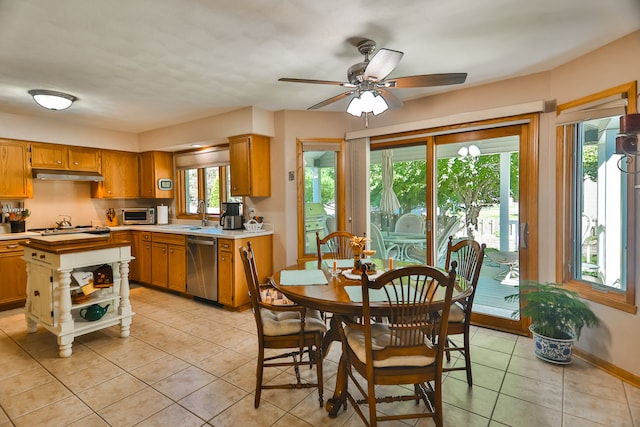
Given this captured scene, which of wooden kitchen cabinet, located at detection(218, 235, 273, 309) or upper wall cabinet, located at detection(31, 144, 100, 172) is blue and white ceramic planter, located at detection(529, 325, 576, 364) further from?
upper wall cabinet, located at detection(31, 144, 100, 172)

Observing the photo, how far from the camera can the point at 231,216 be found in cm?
445

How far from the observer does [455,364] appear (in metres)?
2.66

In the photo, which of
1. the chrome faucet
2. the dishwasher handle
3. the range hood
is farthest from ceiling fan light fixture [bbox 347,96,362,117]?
the range hood

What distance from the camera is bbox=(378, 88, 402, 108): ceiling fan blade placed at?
2.48m

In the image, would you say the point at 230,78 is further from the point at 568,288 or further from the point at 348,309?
the point at 568,288

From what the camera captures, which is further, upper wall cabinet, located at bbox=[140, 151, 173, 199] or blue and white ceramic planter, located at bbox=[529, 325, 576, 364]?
upper wall cabinet, located at bbox=[140, 151, 173, 199]

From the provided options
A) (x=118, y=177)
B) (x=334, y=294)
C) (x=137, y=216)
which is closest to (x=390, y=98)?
(x=334, y=294)

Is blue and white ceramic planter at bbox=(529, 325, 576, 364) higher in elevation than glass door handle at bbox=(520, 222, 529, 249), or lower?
lower

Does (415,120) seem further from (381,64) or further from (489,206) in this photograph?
(381,64)

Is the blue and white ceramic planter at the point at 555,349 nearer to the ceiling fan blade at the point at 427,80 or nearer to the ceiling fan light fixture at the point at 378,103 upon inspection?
the ceiling fan blade at the point at 427,80

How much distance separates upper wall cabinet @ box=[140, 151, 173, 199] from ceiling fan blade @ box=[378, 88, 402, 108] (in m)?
4.18

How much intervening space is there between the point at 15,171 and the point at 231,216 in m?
2.79

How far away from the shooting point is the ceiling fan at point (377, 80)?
2.06 meters

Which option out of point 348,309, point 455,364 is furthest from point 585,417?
point 348,309
